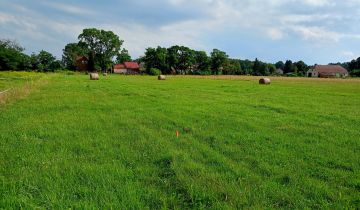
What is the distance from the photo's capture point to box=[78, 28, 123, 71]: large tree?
332 feet

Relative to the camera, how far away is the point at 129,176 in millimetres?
5324

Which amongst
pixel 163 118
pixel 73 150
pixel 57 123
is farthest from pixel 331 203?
pixel 57 123

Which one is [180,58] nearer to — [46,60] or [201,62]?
[201,62]

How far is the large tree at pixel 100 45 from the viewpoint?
332 feet

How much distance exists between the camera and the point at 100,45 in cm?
10262

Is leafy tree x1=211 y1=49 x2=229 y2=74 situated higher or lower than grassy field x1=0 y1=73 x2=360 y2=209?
higher

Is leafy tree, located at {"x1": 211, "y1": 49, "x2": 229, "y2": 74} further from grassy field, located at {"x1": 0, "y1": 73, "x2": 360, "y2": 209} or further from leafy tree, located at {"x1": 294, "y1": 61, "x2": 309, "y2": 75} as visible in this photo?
grassy field, located at {"x1": 0, "y1": 73, "x2": 360, "y2": 209}

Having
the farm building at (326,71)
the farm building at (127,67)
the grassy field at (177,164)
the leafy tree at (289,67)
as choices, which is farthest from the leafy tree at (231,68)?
the grassy field at (177,164)

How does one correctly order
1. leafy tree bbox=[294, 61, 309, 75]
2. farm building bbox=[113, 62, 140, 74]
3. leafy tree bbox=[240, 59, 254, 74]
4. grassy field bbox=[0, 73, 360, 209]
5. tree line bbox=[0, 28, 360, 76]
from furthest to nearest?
leafy tree bbox=[294, 61, 309, 75], leafy tree bbox=[240, 59, 254, 74], farm building bbox=[113, 62, 140, 74], tree line bbox=[0, 28, 360, 76], grassy field bbox=[0, 73, 360, 209]

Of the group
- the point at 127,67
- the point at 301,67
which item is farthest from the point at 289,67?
the point at 127,67

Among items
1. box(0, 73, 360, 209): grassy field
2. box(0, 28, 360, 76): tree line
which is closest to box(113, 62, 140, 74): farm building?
box(0, 28, 360, 76): tree line

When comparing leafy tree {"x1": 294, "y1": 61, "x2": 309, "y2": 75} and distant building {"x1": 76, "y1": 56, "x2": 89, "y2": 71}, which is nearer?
distant building {"x1": 76, "y1": 56, "x2": 89, "y2": 71}

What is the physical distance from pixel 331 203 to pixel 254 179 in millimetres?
1209

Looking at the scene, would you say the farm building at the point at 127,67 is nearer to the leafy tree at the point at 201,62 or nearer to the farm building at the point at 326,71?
the leafy tree at the point at 201,62
